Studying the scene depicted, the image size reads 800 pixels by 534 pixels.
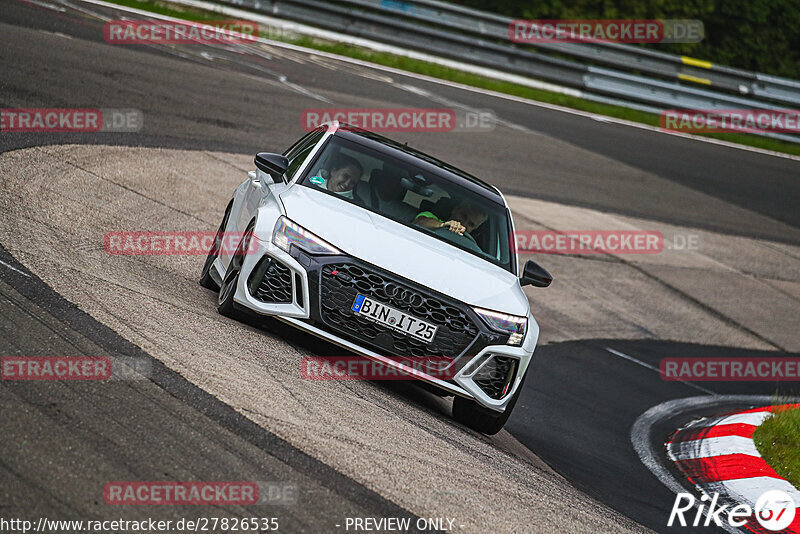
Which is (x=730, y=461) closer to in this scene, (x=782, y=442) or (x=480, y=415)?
(x=782, y=442)

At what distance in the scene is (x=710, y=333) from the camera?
12.6 meters

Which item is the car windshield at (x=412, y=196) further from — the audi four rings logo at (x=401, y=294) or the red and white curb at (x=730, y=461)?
the red and white curb at (x=730, y=461)

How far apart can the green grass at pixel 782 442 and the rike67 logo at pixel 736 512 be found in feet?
1.18

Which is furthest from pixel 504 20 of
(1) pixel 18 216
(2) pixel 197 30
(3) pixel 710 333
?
(1) pixel 18 216

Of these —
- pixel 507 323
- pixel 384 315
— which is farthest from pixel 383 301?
pixel 507 323

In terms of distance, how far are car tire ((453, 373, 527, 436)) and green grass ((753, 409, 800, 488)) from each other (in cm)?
222

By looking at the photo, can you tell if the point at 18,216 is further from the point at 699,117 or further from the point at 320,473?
the point at 699,117

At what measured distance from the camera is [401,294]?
6.34 m

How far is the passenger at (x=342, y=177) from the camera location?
7.38 meters

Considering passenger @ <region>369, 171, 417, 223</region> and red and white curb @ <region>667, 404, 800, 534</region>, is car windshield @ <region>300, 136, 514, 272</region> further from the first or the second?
red and white curb @ <region>667, 404, 800, 534</region>

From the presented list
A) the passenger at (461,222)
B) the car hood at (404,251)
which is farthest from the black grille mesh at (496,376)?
the passenger at (461,222)

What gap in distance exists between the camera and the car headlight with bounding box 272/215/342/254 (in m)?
6.45

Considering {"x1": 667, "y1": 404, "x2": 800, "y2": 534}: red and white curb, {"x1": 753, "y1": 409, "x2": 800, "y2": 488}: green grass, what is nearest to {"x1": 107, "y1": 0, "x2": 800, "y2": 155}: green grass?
{"x1": 667, "y1": 404, "x2": 800, "y2": 534}: red and white curb

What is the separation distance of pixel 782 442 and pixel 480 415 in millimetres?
2790
